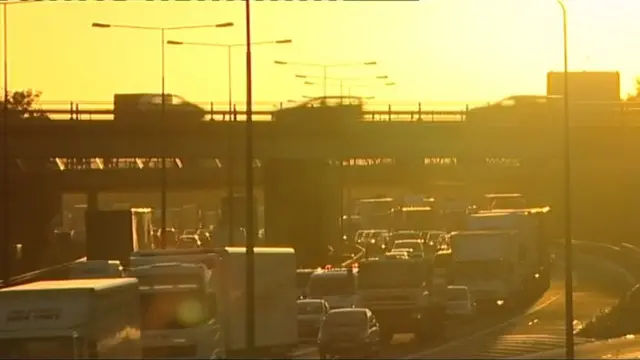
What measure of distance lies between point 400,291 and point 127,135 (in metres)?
29.1

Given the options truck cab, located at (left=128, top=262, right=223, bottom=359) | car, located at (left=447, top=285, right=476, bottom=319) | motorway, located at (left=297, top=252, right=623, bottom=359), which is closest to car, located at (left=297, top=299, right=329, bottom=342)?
motorway, located at (left=297, top=252, right=623, bottom=359)

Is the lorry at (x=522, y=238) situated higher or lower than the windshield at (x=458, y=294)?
higher

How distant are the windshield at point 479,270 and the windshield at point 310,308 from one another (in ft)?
58.2

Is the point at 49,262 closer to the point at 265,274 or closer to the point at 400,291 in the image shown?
the point at 400,291

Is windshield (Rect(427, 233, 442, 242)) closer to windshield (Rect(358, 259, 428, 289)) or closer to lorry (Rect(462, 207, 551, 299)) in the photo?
lorry (Rect(462, 207, 551, 299))

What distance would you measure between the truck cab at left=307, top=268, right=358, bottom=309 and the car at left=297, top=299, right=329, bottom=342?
4.98 m

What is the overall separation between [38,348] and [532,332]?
81.4ft

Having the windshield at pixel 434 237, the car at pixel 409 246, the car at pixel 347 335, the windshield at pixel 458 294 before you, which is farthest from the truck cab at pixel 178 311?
the windshield at pixel 434 237

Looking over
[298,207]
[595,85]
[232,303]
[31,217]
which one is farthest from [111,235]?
[595,85]

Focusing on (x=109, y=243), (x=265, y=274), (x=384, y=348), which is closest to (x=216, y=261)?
(x=265, y=274)

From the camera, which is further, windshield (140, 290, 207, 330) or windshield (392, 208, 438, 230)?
windshield (392, 208, 438, 230)

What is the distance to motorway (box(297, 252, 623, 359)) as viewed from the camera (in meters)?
41.8

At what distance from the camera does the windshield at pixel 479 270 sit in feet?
212

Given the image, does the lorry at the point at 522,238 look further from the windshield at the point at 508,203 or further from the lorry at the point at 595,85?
the lorry at the point at 595,85
